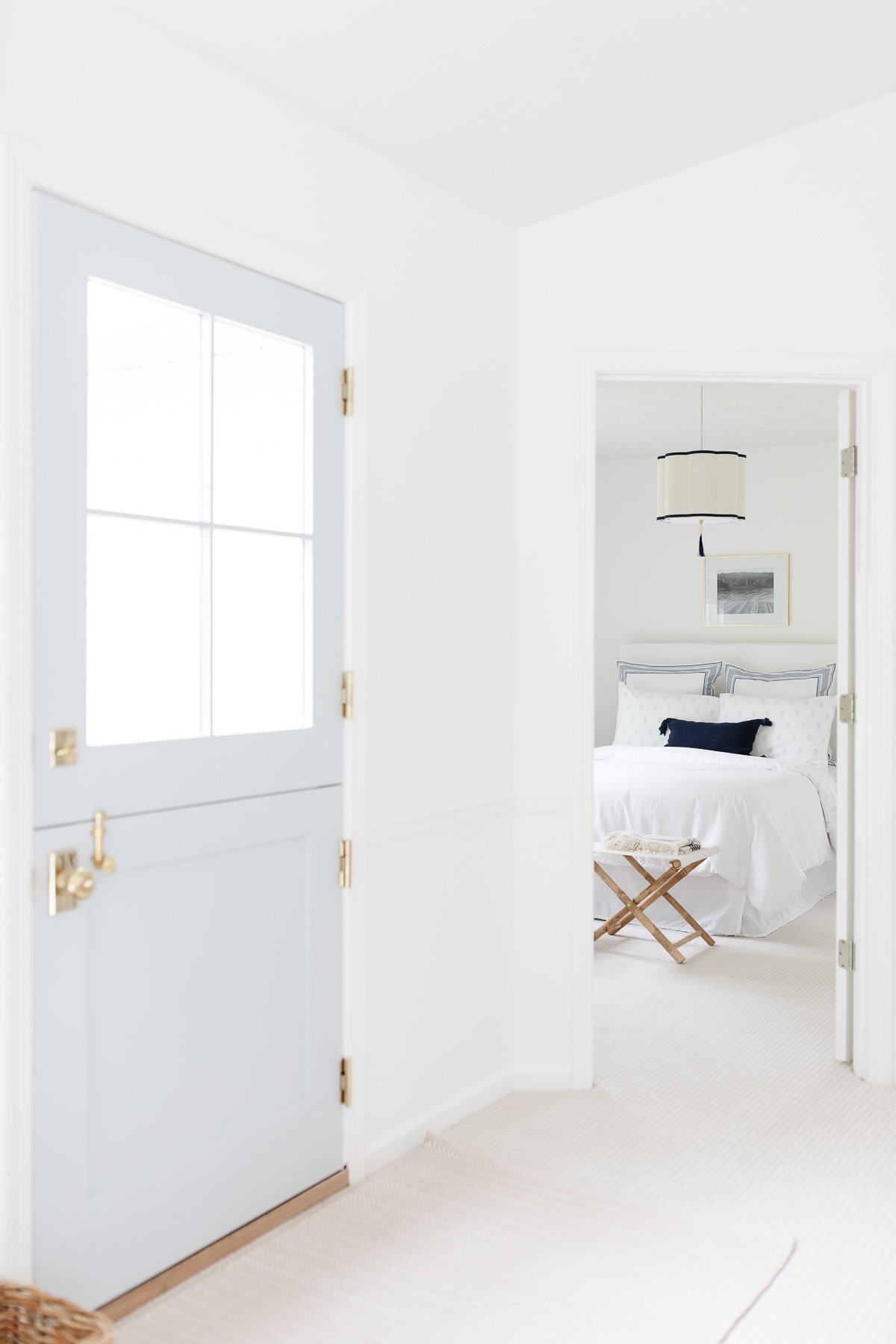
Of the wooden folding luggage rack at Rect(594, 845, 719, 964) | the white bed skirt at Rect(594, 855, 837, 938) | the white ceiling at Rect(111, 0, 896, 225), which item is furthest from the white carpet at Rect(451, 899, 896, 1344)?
the white ceiling at Rect(111, 0, 896, 225)

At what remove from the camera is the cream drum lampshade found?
17.4 ft

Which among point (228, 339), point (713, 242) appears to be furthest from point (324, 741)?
point (713, 242)

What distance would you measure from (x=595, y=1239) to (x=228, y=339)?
2.05 metres

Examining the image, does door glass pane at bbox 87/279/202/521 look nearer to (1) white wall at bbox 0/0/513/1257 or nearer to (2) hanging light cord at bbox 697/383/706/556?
(1) white wall at bbox 0/0/513/1257

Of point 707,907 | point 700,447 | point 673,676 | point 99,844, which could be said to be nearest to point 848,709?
point 707,907

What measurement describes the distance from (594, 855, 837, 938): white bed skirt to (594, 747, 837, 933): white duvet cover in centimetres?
2

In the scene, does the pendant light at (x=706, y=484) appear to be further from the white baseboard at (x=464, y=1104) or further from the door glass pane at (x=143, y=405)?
the door glass pane at (x=143, y=405)

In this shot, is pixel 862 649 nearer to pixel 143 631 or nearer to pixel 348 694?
pixel 348 694

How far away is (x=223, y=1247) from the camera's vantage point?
2311mm

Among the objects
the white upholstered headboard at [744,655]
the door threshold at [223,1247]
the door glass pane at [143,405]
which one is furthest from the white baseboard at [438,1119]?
the white upholstered headboard at [744,655]

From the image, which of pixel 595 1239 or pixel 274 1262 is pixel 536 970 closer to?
pixel 595 1239

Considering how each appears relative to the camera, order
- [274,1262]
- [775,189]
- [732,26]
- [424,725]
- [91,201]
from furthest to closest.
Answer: [775,189] → [424,725] → [732,26] → [274,1262] → [91,201]

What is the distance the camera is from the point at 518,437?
327 cm

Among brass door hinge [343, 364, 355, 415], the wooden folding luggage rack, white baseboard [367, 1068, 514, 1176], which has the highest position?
brass door hinge [343, 364, 355, 415]
